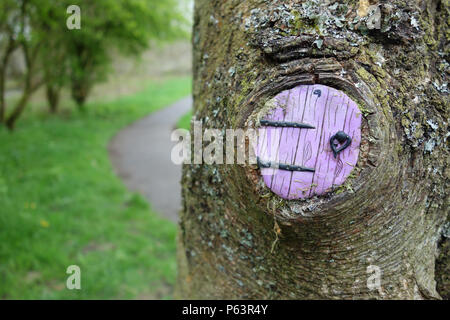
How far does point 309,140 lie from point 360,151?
0.66 ft

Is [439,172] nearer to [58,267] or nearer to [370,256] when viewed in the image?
[370,256]

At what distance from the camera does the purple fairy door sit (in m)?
1.35

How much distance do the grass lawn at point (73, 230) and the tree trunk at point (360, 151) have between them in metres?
2.12

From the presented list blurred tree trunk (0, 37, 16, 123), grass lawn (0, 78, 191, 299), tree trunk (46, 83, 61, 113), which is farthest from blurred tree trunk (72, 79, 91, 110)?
grass lawn (0, 78, 191, 299)

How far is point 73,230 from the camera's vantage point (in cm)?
420

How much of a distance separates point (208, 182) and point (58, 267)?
8.47 feet

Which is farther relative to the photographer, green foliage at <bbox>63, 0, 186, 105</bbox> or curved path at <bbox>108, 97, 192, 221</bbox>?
green foliage at <bbox>63, 0, 186, 105</bbox>

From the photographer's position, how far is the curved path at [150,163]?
5629 mm

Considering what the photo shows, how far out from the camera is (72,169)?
598cm

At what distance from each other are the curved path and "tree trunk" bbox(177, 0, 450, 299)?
135 inches

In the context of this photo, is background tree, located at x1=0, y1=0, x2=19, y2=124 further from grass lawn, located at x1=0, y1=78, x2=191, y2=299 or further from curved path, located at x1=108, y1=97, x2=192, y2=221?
curved path, located at x1=108, y1=97, x2=192, y2=221

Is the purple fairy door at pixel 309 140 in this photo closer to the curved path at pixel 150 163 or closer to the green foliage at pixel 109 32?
the curved path at pixel 150 163

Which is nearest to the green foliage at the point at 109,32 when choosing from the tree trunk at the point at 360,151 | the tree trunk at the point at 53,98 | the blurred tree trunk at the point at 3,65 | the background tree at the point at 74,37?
the background tree at the point at 74,37
